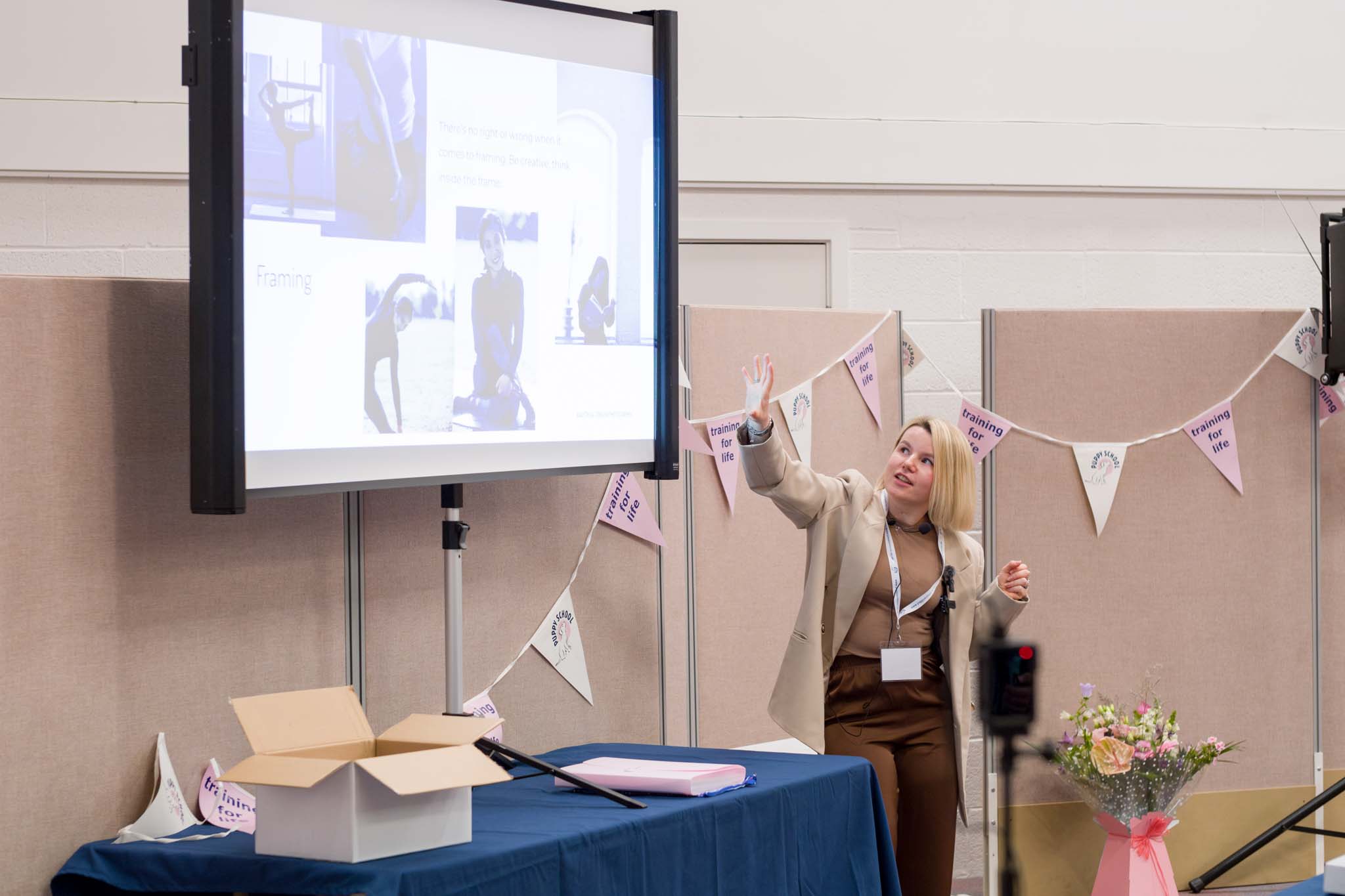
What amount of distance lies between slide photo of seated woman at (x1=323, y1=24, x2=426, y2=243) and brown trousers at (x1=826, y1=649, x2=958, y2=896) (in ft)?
4.59

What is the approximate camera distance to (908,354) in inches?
139

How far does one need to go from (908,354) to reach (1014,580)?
31.4 inches

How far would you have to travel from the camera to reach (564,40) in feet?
7.95

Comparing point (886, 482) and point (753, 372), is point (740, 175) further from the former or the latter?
point (886, 482)

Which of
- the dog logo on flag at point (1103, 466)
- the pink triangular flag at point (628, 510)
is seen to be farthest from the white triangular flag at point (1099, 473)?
the pink triangular flag at point (628, 510)

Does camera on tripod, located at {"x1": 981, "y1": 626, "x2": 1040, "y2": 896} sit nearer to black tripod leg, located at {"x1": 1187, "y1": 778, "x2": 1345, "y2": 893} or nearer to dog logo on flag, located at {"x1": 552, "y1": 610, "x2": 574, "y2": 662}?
black tripod leg, located at {"x1": 1187, "y1": 778, "x2": 1345, "y2": 893}

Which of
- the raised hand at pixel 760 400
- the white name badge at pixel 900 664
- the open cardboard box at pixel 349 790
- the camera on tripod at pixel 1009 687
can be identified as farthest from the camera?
the camera on tripod at pixel 1009 687

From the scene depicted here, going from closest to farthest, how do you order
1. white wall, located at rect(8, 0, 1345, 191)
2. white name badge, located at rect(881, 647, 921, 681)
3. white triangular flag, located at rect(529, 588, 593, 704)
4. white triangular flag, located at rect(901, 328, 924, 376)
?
white triangular flag, located at rect(529, 588, 593, 704) → white name badge, located at rect(881, 647, 921, 681) → white triangular flag, located at rect(901, 328, 924, 376) → white wall, located at rect(8, 0, 1345, 191)

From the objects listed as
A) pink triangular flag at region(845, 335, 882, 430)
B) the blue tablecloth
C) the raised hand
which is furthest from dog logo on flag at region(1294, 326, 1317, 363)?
the blue tablecloth

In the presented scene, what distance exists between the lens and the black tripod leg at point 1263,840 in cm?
361

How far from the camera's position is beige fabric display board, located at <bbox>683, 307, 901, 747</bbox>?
3.19 m

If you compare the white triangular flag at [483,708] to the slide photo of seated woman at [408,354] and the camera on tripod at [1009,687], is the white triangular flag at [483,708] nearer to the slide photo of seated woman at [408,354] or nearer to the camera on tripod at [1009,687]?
the slide photo of seated woman at [408,354]

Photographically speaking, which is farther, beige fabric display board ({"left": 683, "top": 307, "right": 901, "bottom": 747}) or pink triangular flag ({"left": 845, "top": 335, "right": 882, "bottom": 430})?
pink triangular flag ({"left": 845, "top": 335, "right": 882, "bottom": 430})

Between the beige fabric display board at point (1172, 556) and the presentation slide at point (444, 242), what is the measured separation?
1.41 meters
